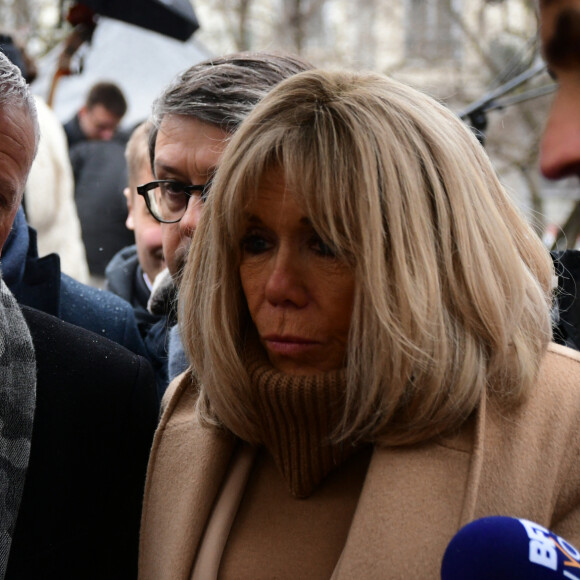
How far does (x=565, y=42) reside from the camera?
0.80 m

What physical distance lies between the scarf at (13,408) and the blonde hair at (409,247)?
1.72 ft

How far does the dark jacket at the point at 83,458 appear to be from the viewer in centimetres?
183

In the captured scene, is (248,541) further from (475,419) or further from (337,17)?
(337,17)

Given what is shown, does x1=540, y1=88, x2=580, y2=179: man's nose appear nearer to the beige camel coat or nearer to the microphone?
the microphone

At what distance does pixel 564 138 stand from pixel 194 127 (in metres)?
1.54

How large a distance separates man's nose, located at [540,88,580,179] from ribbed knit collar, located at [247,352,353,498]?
0.94 m

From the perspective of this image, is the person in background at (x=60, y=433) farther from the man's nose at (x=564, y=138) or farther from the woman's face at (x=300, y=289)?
the man's nose at (x=564, y=138)

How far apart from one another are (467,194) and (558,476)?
52 cm

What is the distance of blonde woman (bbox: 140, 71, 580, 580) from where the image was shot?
1595 mm

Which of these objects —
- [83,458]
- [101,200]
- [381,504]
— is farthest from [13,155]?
[101,200]

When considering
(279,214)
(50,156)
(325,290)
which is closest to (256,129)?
(279,214)

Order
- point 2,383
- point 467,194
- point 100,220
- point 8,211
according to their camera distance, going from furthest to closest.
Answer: point 100,220
point 8,211
point 2,383
point 467,194

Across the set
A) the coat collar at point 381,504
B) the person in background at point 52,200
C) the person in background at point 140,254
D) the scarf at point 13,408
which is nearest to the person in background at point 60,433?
the scarf at point 13,408

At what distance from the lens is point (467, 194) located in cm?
169
